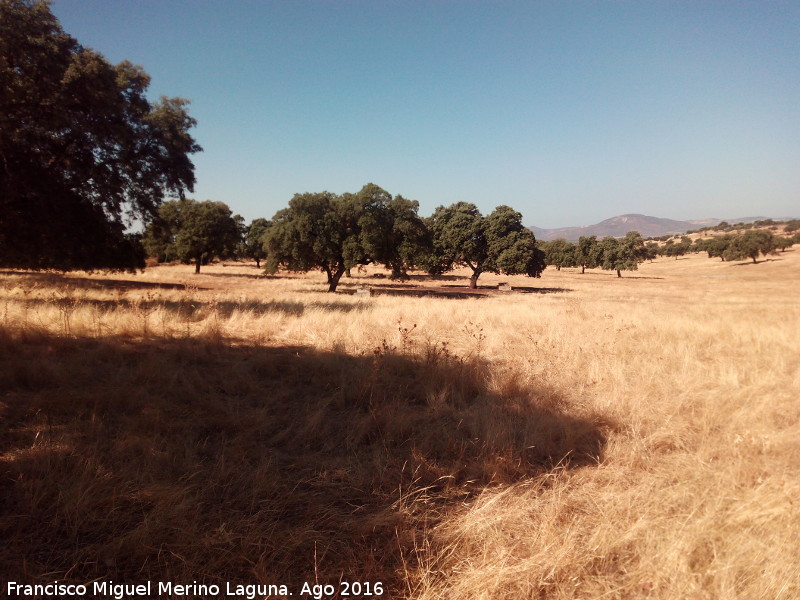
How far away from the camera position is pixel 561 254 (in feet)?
309

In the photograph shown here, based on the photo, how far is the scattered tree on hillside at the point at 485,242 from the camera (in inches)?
1404

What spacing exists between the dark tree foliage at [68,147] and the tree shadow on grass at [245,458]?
6.80 m

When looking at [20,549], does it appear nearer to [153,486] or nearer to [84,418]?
[153,486]

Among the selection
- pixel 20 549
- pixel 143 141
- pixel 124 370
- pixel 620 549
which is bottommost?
pixel 620 549

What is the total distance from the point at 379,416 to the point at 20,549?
3.03m

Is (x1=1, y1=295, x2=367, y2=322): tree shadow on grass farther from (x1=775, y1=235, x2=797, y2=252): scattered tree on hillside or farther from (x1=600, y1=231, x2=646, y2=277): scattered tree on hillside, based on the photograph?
(x1=775, y1=235, x2=797, y2=252): scattered tree on hillside

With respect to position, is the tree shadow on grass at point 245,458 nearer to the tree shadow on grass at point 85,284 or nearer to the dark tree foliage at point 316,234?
the tree shadow on grass at point 85,284

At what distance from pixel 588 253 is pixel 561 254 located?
37.9 feet

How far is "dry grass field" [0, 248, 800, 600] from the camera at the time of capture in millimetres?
2334

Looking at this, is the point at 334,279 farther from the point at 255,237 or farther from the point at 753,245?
the point at 753,245

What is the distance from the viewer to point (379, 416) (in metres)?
4.52

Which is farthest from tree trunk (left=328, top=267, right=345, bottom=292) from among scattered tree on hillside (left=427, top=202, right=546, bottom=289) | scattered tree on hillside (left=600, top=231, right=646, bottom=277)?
scattered tree on hillside (left=600, top=231, right=646, bottom=277)

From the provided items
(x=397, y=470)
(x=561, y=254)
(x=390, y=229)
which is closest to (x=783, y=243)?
(x=561, y=254)

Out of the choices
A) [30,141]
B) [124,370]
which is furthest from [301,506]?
[30,141]
